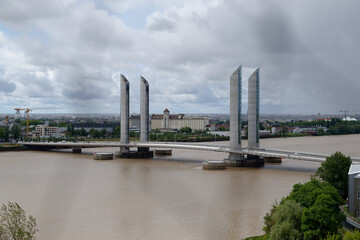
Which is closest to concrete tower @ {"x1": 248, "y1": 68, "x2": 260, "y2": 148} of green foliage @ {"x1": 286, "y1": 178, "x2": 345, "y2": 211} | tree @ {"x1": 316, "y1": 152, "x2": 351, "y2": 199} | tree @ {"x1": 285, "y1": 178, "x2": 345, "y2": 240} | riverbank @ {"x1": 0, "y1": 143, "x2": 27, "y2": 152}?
tree @ {"x1": 316, "y1": 152, "x2": 351, "y2": 199}

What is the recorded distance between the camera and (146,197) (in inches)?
398

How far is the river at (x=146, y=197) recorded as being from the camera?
7.38 m

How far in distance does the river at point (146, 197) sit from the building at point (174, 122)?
3459 cm

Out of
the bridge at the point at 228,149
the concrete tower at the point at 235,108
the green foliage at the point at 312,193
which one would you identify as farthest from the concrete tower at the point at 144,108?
the green foliage at the point at 312,193

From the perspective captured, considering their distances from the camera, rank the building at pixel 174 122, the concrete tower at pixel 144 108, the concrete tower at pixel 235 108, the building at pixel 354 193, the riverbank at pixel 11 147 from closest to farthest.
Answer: the building at pixel 354 193 → the concrete tower at pixel 235 108 → the concrete tower at pixel 144 108 → the riverbank at pixel 11 147 → the building at pixel 174 122

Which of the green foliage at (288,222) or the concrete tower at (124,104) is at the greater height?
the concrete tower at (124,104)

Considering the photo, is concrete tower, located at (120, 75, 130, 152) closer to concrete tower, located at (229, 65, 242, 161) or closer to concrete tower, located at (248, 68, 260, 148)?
concrete tower, located at (229, 65, 242, 161)

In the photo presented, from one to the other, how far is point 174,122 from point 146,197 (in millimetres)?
42358

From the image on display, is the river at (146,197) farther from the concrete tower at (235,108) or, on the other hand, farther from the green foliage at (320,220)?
the concrete tower at (235,108)

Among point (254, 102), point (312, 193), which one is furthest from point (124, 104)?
point (312, 193)

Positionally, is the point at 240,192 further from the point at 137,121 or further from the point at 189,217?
the point at 137,121

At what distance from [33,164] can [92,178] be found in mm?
5227

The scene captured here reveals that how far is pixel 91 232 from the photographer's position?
720 centimetres

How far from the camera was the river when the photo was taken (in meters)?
7.38
